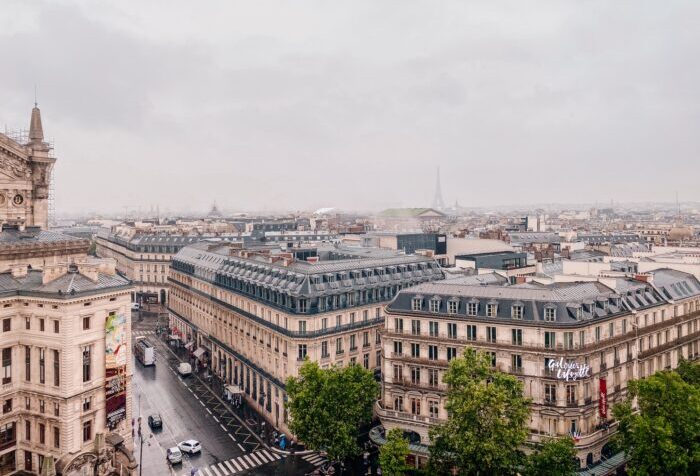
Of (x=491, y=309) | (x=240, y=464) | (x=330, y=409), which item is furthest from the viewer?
(x=240, y=464)

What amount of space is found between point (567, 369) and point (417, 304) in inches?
806

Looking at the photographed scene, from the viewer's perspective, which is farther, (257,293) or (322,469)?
(257,293)

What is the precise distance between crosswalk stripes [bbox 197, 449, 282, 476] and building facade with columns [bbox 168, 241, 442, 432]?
24.5ft

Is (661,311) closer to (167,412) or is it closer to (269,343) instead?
(269,343)

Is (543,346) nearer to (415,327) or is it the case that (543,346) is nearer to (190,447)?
(415,327)

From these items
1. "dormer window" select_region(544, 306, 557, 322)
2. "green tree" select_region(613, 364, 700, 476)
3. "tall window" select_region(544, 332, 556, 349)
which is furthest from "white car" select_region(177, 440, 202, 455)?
"green tree" select_region(613, 364, 700, 476)

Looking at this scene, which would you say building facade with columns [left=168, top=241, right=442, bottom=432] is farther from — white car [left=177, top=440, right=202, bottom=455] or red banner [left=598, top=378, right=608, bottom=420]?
red banner [left=598, top=378, right=608, bottom=420]

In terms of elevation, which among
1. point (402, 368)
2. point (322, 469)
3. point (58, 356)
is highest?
point (58, 356)

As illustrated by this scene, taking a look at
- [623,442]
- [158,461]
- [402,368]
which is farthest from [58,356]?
[623,442]

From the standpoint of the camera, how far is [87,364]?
2638 inches

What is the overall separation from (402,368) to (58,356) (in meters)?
41.4

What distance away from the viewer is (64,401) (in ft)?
212

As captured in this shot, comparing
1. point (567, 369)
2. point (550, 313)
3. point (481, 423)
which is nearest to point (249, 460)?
point (481, 423)

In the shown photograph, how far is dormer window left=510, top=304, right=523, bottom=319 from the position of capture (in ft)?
241
